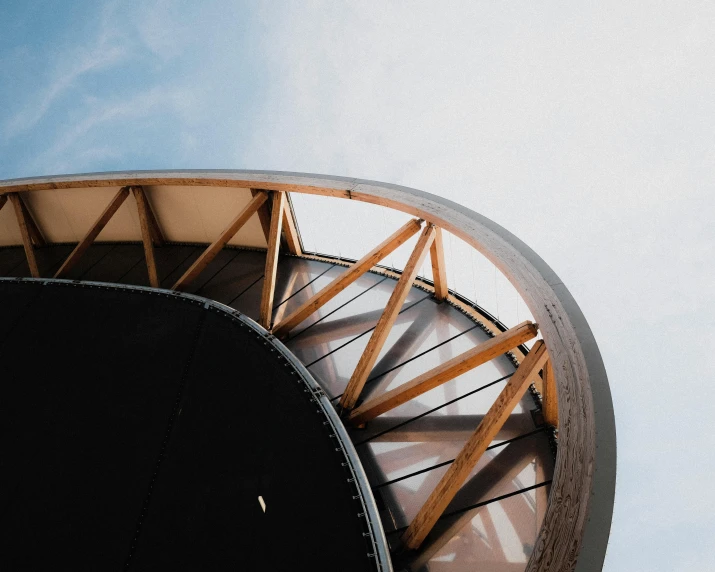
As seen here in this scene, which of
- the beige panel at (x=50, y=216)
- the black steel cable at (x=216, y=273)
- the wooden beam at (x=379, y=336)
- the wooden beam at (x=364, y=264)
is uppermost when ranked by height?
the beige panel at (x=50, y=216)

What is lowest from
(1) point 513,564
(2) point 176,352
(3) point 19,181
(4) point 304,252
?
(1) point 513,564

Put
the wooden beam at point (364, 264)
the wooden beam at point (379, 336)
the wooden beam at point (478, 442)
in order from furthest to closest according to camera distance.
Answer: the wooden beam at point (364, 264), the wooden beam at point (379, 336), the wooden beam at point (478, 442)

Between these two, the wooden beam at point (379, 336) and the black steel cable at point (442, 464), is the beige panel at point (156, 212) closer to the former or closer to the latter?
the wooden beam at point (379, 336)

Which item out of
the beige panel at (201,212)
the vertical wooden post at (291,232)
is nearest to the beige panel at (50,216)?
the beige panel at (201,212)

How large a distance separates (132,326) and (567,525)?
6480 mm

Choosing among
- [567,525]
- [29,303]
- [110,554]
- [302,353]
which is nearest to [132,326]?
[29,303]

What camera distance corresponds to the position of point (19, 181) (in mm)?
10117

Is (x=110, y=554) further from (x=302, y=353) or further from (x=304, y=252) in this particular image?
(x=304, y=252)

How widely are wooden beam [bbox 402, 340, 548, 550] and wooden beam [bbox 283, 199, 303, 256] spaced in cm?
641

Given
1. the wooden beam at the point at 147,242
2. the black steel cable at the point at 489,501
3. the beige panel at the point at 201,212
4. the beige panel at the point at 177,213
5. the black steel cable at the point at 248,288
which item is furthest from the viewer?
the beige panel at the point at 177,213

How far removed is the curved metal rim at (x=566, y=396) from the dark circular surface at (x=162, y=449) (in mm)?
1974

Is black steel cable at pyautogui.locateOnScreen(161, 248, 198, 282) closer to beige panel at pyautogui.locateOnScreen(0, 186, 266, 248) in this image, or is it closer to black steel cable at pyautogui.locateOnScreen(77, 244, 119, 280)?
beige panel at pyautogui.locateOnScreen(0, 186, 266, 248)

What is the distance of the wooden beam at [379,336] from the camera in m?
6.08

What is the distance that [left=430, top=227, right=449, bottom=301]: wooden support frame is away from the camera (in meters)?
7.76
